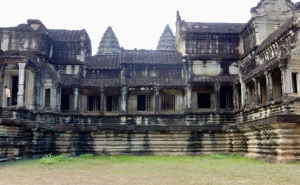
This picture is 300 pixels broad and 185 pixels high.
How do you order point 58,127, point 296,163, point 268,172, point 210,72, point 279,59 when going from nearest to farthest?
point 268,172 → point 296,163 → point 279,59 → point 58,127 → point 210,72

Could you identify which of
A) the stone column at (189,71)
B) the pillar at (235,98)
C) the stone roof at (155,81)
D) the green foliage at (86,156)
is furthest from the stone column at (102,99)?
the pillar at (235,98)

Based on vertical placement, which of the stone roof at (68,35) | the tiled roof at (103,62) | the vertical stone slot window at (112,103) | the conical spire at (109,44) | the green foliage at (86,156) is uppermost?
the conical spire at (109,44)

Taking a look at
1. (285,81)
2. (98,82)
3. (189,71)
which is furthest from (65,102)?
(285,81)

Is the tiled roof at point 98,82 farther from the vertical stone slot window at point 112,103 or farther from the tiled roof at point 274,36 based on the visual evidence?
the tiled roof at point 274,36

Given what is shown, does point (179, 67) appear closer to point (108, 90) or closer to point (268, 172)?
point (108, 90)

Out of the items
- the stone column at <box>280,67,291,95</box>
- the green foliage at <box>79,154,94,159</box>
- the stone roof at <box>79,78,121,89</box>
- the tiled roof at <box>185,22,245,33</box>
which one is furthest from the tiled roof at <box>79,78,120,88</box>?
the stone column at <box>280,67,291,95</box>

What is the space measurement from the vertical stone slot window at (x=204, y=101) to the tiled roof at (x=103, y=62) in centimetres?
662

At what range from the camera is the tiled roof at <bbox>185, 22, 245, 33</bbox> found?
24.2 metres

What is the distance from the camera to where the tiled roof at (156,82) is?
22.8 meters

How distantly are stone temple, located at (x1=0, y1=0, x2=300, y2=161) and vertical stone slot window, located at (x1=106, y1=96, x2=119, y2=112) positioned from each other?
3.0 inches

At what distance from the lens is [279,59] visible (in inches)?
599

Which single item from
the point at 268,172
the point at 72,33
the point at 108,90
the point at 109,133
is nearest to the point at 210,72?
the point at 108,90

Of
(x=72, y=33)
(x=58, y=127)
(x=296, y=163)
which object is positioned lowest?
(x=296, y=163)

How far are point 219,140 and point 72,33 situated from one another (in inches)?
555
